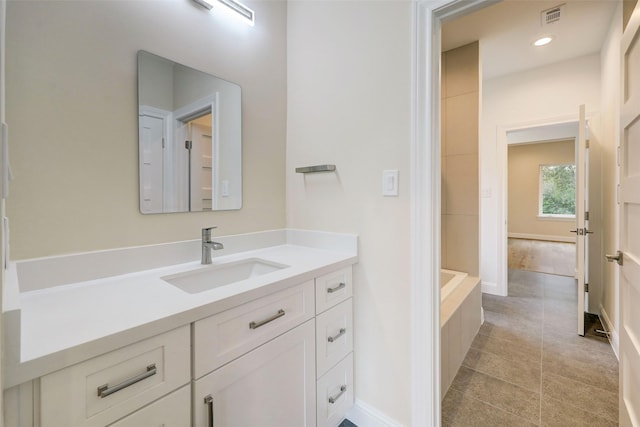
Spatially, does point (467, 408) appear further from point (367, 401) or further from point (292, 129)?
point (292, 129)

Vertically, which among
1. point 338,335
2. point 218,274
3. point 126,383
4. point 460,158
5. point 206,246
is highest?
point 460,158

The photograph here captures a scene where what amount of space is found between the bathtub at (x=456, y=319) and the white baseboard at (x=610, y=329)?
0.89m

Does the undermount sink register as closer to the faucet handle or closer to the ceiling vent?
the faucet handle

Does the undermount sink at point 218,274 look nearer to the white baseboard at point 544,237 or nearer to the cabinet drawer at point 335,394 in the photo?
the cabinet drawer at point 335,394

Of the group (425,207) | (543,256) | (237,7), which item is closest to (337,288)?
(425,207)

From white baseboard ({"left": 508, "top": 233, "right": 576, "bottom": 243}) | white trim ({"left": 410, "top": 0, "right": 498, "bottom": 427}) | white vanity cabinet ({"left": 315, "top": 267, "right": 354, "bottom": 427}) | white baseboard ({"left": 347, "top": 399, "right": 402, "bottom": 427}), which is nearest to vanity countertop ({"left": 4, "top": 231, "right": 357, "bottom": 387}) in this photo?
white vanity cabinet ({"left": 315, "top": 267, "right": 354, "bottom": 427})

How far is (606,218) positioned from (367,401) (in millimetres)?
2867

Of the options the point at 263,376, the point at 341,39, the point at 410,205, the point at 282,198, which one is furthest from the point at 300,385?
the point at 341,39

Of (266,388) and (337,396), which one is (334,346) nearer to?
(337,396)

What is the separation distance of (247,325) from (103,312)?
42cm

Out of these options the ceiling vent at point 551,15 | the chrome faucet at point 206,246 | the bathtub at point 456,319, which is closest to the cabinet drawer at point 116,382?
the chrome faucet at point 206,246

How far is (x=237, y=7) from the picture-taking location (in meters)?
1.53

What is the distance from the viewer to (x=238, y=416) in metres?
0.95

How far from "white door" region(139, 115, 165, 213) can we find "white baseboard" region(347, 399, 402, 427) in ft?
4.65
